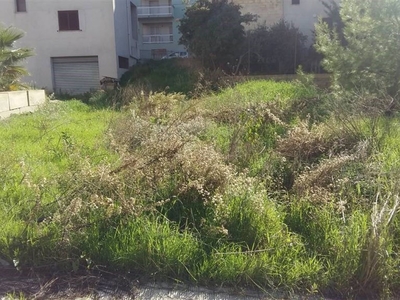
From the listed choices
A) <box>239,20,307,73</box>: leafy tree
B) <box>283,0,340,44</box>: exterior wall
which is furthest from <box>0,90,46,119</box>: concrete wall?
<box>283,0,340,44</box>: exterior wall

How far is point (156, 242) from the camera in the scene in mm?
3066

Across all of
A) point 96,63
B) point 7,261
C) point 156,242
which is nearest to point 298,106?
point 156,242

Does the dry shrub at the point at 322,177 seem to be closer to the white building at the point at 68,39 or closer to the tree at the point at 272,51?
the tree at the point at 272,51

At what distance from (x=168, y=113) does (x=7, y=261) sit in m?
5.15

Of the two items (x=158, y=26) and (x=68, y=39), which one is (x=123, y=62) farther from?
(x=158, y=26)

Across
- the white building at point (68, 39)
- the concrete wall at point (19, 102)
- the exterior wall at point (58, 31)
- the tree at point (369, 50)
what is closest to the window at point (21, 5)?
the white building at point (68, 39)

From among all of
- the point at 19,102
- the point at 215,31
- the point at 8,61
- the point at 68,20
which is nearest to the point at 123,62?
the point at 68,20

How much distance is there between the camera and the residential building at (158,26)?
105 feet

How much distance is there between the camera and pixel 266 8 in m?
24.5

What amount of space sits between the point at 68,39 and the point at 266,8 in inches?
523

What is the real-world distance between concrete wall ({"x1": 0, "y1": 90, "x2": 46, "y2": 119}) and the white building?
9737mm

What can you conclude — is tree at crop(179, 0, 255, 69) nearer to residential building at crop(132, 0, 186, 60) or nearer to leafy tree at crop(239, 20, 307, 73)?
leafy tree at crop(239, 20, 307, 73)

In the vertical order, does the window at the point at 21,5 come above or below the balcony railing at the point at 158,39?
above

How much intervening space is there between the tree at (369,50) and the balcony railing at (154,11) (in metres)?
26.2
